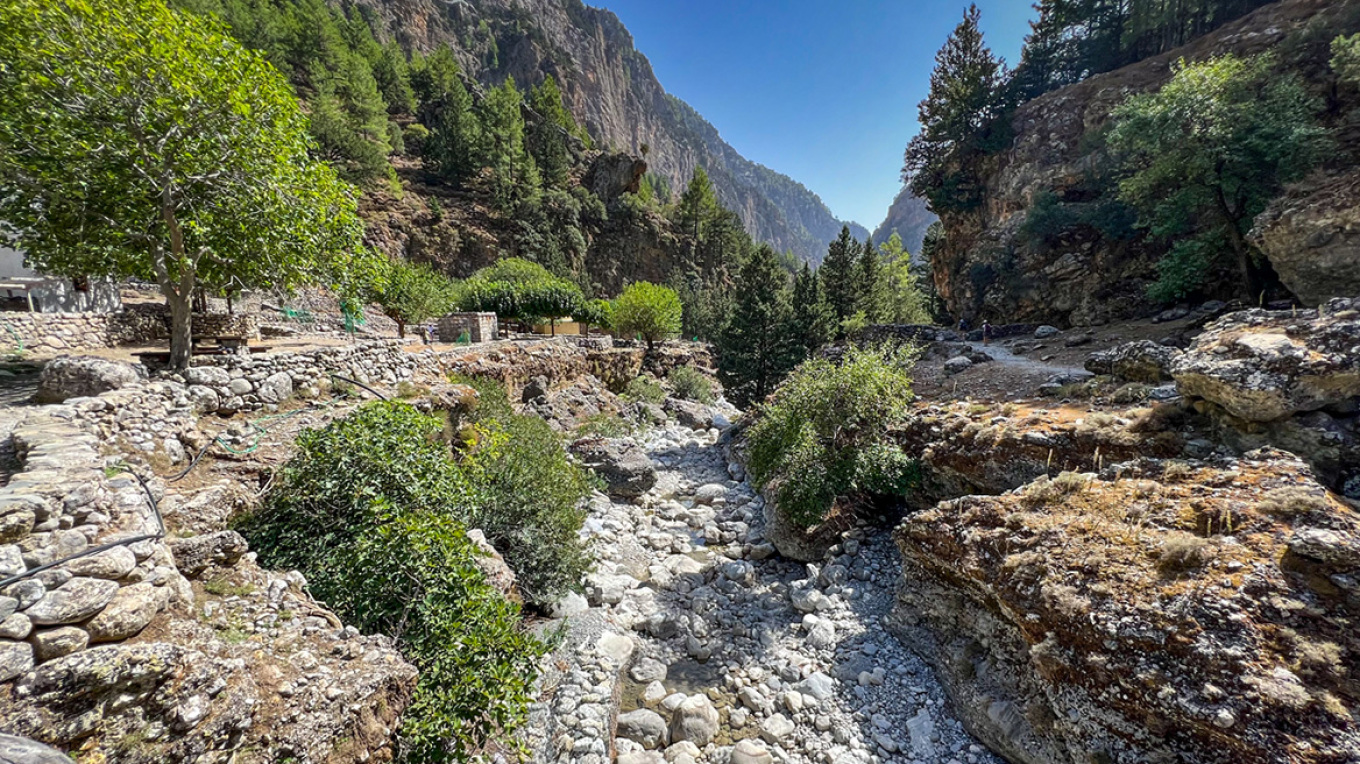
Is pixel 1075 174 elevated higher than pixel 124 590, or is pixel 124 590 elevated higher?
pixel 1075 174

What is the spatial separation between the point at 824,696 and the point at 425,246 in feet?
182

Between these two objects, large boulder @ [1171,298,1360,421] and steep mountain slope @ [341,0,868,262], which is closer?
large boulder @ [1171,298,1360,421]

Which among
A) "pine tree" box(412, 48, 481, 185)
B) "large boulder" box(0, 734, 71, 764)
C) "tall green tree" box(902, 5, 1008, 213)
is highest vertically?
"pine tree" box(412, 48, 481, 185)

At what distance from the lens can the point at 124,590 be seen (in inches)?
136

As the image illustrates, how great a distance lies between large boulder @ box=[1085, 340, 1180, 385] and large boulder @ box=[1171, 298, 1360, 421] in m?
2.15

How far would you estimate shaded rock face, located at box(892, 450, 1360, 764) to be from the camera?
434cm

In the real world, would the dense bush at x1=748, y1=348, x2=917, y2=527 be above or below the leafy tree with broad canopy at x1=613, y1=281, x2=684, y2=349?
below

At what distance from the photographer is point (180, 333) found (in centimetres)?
868

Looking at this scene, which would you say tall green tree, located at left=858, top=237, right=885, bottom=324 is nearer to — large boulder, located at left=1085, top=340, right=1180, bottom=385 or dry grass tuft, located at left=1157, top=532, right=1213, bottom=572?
large boulder, located at left=1085, top=340, right=1180, bottom=385

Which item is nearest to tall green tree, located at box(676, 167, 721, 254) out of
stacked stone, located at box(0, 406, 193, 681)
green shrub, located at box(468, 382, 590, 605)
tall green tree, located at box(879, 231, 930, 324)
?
tall green tree, located at box(879, 231, 930, 324)

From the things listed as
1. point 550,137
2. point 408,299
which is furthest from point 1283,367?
point 550,137

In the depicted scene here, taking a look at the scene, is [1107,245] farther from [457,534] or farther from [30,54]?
[30,54]

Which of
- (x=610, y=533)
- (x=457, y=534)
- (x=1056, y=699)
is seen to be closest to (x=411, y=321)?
(x=610, y=533)

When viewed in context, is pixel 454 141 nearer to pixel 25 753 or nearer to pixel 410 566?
pixel 410 566
